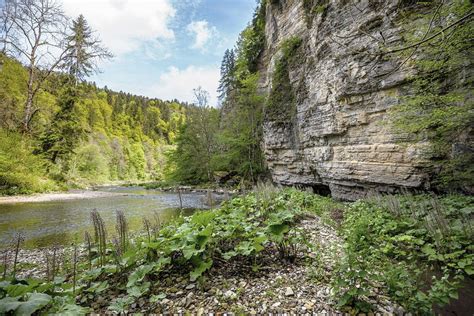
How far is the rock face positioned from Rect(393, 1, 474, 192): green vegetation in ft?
1.80

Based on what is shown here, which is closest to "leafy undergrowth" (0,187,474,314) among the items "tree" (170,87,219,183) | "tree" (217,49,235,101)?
"tree" (170,87,219,183)

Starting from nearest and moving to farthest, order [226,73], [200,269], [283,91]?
[200,269] < [283,91] < [226,73]

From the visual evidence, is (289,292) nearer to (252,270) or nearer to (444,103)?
(252,270)

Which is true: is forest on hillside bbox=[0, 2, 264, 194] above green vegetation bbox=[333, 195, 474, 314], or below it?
above

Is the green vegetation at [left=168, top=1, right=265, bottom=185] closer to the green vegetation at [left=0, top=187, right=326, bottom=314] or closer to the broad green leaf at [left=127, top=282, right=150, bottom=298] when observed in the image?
the green vegetation at [left=0, top=187, right=326, bottom=314]

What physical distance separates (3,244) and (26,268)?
2.97 meters

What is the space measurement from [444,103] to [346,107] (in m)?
4.40

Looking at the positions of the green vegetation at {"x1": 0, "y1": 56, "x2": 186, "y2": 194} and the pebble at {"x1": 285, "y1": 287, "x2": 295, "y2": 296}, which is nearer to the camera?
the pebble at {"x1": 285, "y1": 287, "x2": 295, "y2": 296}

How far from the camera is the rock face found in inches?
341

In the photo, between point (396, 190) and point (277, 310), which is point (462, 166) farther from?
point (277, 310)

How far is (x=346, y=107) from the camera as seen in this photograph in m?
10.8

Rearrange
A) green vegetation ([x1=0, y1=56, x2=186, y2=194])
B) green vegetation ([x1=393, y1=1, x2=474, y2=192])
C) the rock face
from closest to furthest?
green vegetation ([x1=393, y1=1, x2=474, y2=192]) → the rock face → green vegetation ([x1=0, y1=56, x2=186, y2=194])

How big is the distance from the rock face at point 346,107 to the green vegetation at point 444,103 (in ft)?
1.80

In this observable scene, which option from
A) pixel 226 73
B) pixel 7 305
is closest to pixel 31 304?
pixel 7 305
